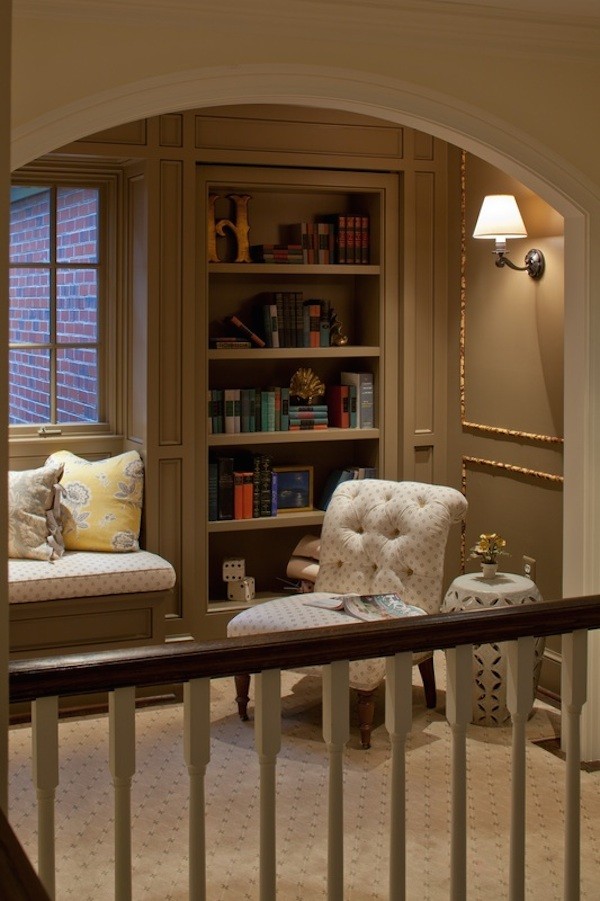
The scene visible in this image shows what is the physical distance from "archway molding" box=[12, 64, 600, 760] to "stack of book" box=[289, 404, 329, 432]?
1.70 m

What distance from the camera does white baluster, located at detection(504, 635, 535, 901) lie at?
5.80ft

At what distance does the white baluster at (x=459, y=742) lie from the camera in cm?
173

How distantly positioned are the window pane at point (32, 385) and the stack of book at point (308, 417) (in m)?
1.20

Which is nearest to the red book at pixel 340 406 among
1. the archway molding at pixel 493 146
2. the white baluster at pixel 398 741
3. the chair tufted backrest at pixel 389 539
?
the chair tufted backrest at pixel 389 539

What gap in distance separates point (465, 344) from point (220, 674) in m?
3.89

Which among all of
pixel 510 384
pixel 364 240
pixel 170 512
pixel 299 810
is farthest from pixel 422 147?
pixel 299 810

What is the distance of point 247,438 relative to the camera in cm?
523

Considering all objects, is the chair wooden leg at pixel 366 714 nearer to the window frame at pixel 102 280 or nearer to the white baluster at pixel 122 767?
the window frame at pixel 102 280

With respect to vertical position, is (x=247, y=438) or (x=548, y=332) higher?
(x=548, y=332)

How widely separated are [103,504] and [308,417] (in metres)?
1.16

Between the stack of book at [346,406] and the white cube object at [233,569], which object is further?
the stack of book at [346,406]

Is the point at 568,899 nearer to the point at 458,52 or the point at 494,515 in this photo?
the point at 458,52

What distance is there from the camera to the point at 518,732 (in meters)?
1.76

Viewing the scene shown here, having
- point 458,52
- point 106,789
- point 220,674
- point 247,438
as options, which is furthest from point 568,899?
point 247,438
